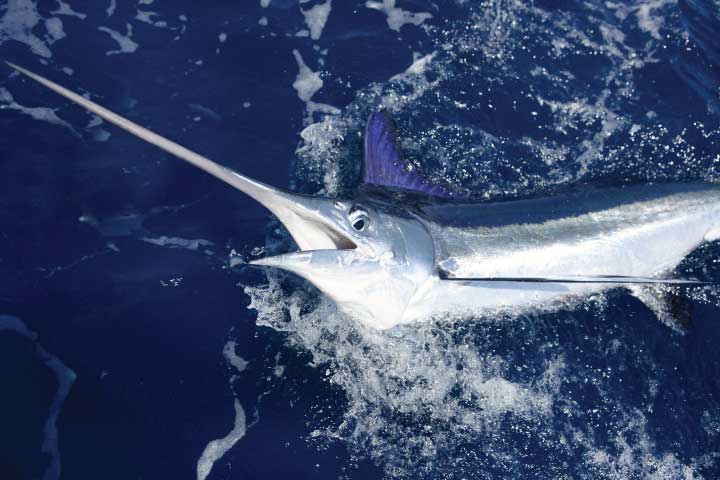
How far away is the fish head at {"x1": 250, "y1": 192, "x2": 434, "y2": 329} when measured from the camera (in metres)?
3.24

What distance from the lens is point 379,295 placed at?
3.51 m

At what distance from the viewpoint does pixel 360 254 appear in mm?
3396

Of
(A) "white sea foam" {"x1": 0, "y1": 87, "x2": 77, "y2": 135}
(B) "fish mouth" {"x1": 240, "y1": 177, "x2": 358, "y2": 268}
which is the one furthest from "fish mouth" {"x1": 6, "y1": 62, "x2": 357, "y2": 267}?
(A) "white sea foam" {"x1": 0, "y1": 87, "x2": 77, "y2": 135}

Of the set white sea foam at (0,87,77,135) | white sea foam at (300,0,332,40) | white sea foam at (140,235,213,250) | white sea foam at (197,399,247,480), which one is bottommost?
white sea foam at (197,399,247,480)

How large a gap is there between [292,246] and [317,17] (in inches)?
116

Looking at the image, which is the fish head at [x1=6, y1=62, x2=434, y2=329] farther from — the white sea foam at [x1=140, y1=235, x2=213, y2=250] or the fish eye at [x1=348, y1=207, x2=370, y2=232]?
the white sea foam at [x1=140, y1=235, x2=213, y2=250]

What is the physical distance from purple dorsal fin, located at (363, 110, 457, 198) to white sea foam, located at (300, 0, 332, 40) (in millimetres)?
1751

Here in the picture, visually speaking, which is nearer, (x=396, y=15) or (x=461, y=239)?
(x=461, y=239)

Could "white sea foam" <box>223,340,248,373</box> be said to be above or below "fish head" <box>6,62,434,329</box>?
below

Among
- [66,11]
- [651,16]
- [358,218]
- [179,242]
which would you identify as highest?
[651,16]

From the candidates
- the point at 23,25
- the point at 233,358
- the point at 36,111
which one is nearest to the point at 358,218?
the point at 233,358

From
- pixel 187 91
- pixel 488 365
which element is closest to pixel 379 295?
pixel 488 365

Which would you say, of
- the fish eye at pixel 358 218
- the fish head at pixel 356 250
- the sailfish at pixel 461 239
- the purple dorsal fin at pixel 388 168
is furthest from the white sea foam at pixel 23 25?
the fish eye at pixel 358 218

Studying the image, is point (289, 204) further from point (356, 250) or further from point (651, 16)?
point (651, 16)
